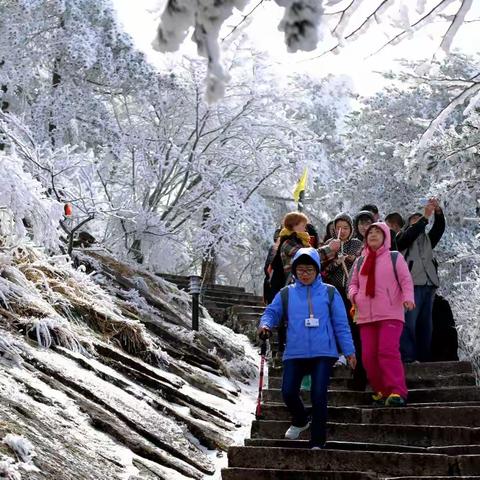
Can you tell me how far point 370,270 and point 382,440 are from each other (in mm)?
1521

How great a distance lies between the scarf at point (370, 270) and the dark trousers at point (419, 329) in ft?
4.13

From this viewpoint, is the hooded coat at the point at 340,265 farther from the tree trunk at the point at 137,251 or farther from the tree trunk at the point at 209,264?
the tree trunk at the point at 209,264

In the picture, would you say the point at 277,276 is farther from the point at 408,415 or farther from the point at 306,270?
the point at 408,415

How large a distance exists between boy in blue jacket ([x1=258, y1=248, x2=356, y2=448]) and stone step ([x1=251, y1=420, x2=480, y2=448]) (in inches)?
9.2

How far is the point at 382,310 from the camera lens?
7.42 metres

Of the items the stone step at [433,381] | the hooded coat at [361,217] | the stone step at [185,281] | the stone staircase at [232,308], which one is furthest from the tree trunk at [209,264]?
the stone step at [433,381]

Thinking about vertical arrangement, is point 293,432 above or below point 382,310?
below

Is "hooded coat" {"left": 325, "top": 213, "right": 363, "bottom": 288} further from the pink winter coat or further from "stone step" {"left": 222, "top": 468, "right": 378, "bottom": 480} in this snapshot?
"stone step" {"left": 222, "top": 468, "right": 378, "bottom": 480}

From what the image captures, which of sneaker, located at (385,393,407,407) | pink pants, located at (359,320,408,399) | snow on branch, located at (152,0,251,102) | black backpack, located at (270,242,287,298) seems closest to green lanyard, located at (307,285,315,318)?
pink pants, located at (359,320,408,399)

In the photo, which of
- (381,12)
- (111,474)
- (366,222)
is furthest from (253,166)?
(381,12)

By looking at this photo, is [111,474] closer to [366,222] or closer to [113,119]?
[366,222]

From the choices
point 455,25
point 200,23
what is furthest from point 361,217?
point 200,23

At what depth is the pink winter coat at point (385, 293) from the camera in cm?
741

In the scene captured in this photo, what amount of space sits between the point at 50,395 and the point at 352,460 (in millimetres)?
2040
